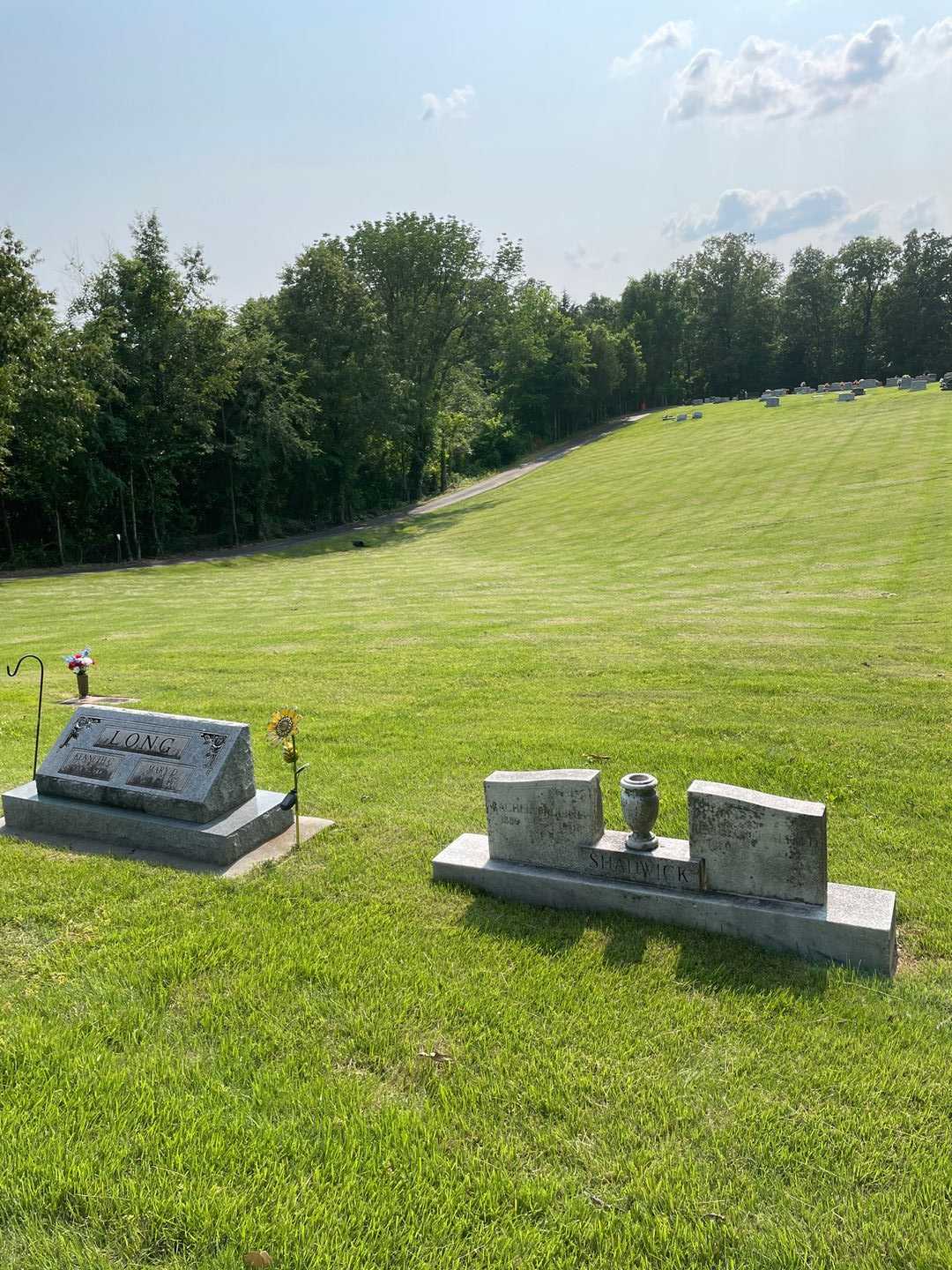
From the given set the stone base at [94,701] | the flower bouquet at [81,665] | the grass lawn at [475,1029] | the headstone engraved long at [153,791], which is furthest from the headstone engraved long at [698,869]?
the stone base at [94,701]

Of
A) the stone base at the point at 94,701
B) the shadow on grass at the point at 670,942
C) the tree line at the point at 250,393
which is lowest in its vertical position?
the shadow on grass at the point at 670,942

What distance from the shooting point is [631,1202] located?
2975 millimetres

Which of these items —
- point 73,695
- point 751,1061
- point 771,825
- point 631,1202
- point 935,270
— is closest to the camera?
point 631,1202

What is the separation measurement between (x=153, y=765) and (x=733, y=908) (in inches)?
171

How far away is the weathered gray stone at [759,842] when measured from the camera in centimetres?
454

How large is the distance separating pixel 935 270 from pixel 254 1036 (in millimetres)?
102133

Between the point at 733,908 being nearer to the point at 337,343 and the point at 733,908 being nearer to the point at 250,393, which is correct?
the point at 250,393

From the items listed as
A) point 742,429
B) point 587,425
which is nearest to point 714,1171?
point 742,429

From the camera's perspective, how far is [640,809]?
16.3 feet

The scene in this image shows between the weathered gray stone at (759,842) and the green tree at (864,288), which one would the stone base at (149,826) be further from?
the green tree at (864,288)

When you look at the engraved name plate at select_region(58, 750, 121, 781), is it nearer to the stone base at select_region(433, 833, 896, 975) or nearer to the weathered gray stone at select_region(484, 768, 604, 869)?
the stone base at select_region(433, 833, 896, 975)

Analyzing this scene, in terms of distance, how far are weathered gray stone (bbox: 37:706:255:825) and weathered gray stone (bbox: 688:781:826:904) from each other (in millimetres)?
3444

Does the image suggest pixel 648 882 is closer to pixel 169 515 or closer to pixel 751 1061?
pixel 751 1061

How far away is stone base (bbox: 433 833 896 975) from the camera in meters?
4.38
